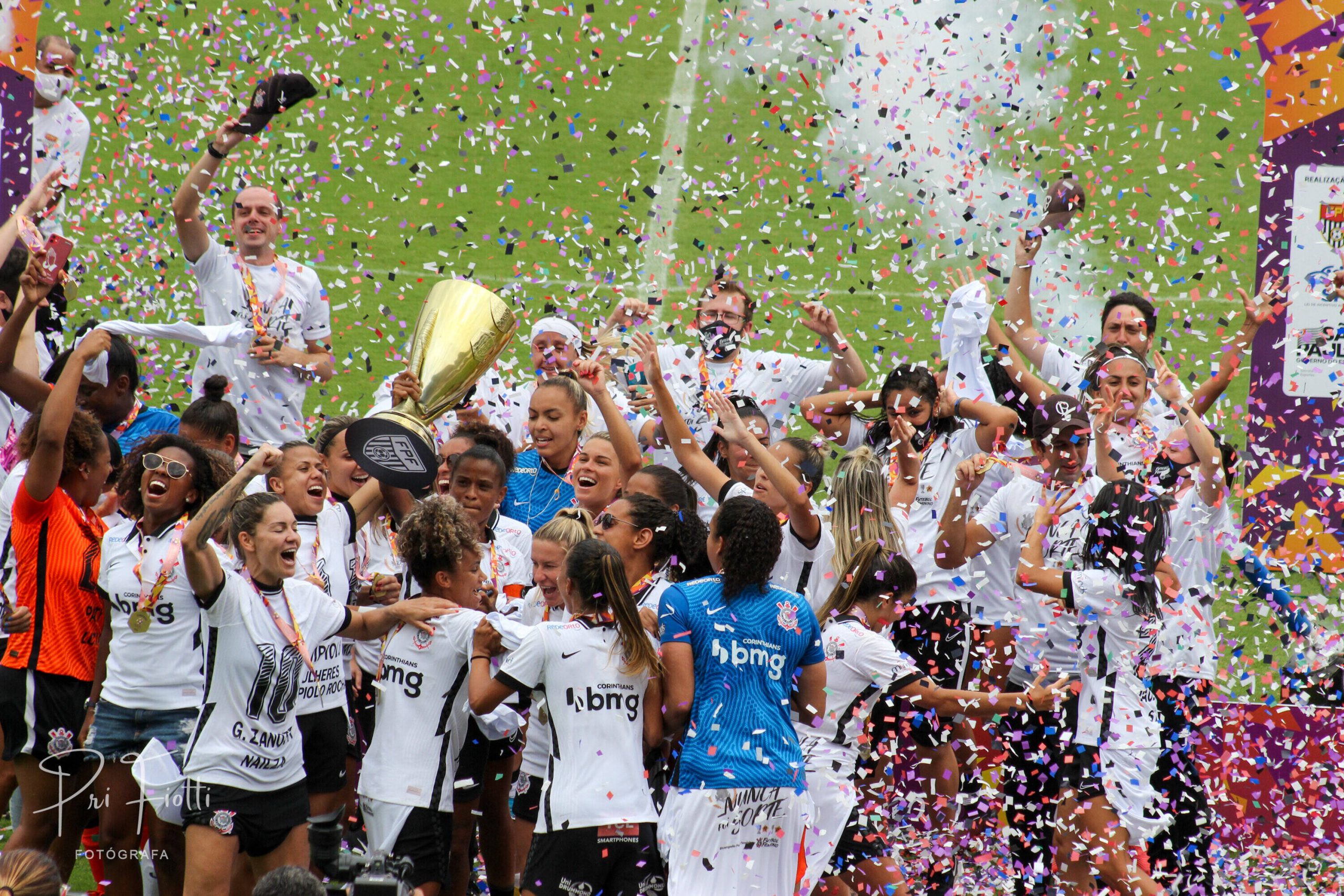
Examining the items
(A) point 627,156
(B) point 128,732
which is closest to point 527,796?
(B) point 128,732

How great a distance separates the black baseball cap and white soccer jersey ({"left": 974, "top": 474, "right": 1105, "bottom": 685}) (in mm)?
229

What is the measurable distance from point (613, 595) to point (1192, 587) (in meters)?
2.65

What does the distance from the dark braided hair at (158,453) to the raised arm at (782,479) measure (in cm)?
184

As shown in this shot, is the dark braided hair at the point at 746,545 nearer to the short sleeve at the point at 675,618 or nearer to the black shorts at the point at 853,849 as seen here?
the short sleeve at the point at 675,618

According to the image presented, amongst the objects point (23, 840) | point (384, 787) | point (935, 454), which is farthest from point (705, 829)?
point (935, 454)

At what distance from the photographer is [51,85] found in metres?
8.84

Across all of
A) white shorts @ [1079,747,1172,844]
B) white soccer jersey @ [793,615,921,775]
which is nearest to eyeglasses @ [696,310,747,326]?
white soccer jersey @ [793,615,921,775]

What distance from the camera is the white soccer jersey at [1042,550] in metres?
5.61

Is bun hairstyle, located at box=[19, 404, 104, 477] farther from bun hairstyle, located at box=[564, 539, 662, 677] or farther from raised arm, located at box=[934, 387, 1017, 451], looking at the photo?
raised arm, located at box=[934, 387, 1017, 451]

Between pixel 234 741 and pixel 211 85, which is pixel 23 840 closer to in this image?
pixel 234 741

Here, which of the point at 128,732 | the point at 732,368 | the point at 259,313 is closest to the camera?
the point at 128,732

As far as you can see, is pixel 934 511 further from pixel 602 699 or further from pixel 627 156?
pixel 627 156

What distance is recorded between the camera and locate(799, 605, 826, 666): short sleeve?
4.16 m

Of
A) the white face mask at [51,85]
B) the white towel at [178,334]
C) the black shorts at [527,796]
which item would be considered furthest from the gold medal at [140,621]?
the white face mask at [51,85]
